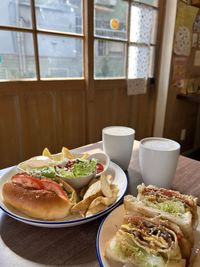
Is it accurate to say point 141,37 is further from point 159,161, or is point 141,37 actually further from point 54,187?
point 54,187

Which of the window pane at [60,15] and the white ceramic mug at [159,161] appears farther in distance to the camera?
the window pane at [60,15]

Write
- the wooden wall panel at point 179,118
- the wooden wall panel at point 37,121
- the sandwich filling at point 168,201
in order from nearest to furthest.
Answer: the sandwich filling at point 168,201 → the wooden wall panel at point 37,121 → the wooden wall panel at point 179,118

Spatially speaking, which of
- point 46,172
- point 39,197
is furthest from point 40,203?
point 46,172

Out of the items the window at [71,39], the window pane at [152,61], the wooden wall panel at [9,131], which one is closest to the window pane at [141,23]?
the window at [71,39]

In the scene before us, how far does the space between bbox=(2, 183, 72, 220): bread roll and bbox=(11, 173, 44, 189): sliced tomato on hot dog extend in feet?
0.05

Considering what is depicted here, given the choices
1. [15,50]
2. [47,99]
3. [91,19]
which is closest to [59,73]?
[47,99]

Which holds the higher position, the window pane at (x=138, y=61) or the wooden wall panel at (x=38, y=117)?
the window pane at (x=138, y=61)

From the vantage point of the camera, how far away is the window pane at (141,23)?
1963mm

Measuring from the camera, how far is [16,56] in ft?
4.77

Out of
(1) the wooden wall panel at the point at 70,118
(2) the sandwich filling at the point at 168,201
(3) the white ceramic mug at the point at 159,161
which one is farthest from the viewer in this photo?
(1) the wooden wall panel at the point at 70,118

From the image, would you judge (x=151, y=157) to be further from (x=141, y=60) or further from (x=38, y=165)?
(x=141, y=60)

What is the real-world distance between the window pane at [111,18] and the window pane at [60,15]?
17cm

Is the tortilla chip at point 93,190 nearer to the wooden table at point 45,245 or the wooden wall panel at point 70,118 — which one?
the wooden table at point 45,245

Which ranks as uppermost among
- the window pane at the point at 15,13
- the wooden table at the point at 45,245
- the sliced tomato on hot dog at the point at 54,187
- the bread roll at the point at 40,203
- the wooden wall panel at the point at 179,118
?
the window pane at the point at 15,13
